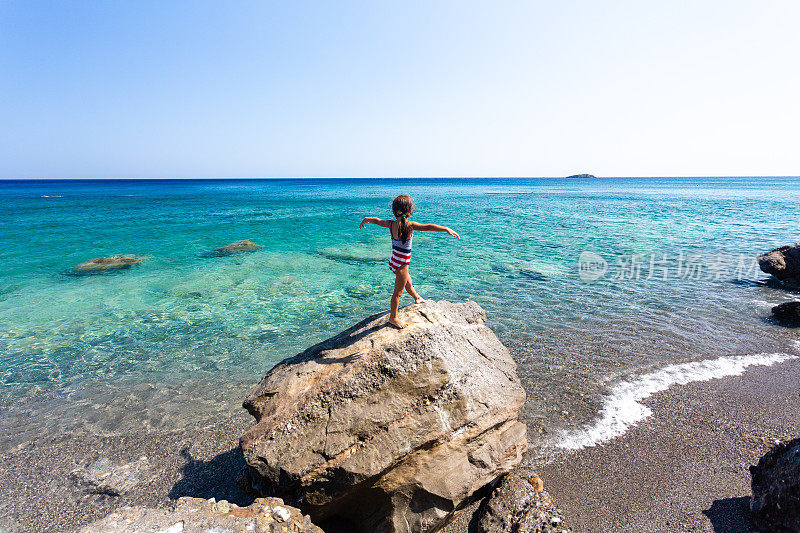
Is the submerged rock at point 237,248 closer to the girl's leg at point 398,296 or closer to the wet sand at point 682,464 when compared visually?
the girl's leg at point 398,296

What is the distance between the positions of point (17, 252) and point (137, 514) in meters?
26.4

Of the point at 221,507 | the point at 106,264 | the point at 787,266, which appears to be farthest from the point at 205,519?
the point at 106,264

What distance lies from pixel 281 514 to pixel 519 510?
8.57ft

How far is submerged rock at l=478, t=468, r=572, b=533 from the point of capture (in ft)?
13.8

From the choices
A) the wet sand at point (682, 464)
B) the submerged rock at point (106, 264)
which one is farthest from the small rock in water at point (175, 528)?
the submerged rock at point (106, 264)

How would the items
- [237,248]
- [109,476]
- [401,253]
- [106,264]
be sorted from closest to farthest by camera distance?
[109,476]
[401,253]
[106,264]
[237,248]

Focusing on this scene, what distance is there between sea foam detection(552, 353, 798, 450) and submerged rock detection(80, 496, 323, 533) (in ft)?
13.7

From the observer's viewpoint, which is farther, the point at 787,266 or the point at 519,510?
the point at 787,266

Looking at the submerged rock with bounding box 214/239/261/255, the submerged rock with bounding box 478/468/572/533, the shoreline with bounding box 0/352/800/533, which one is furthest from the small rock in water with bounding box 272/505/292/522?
the submerged rock with bounding box 214/239/261/255

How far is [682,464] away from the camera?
17.5ft

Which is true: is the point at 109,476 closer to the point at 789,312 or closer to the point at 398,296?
the point at 398,296

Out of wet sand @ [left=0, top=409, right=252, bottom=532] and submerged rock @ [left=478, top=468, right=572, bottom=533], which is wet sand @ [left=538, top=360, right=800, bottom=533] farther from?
wet sand @ [left=0, top=409, right=252, bottom=532]

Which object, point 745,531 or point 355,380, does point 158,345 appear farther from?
point 745,531

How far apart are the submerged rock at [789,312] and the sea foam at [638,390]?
2.52m
